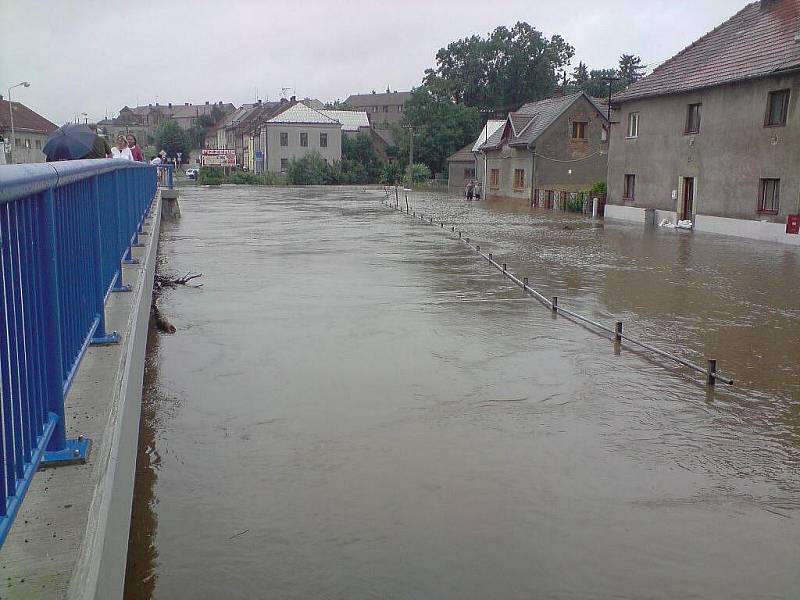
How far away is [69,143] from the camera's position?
1273 cm

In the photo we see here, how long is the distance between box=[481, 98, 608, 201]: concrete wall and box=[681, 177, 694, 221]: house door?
18933 millimetres

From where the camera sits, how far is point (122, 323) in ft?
19.8

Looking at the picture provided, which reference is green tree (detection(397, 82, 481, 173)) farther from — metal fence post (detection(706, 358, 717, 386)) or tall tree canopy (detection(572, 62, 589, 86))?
metal fence post (detection(706, 358, 717, 386))

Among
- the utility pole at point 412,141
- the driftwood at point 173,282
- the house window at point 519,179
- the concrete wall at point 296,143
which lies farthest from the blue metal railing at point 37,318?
the concrete wall at point 296,143

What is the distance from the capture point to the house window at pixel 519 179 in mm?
52281

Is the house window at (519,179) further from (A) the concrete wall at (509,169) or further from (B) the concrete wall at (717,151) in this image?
(B) the concrete wall at (717,151)

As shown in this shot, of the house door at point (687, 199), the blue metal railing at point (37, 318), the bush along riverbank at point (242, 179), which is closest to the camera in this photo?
the blue metal railing at point (37, 318)

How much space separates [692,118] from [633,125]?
453cm

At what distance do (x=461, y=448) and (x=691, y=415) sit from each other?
234cm

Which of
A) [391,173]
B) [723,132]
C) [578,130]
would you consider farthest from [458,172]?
[723,132]

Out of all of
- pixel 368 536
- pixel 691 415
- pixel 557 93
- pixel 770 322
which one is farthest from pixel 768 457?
pixel 557 93

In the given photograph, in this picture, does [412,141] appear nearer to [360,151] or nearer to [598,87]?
[360,151]

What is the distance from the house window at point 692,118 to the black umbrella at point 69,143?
75.8 feet

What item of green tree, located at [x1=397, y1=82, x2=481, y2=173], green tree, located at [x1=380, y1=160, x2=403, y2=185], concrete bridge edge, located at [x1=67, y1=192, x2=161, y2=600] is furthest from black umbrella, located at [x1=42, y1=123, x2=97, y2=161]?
green tree, located at [x1=380, y1=160, x2=403, y2=185]
